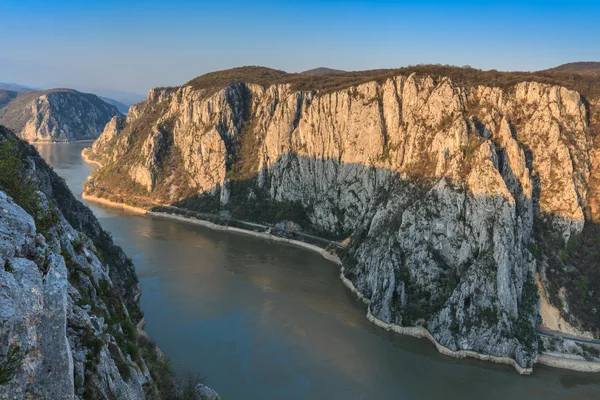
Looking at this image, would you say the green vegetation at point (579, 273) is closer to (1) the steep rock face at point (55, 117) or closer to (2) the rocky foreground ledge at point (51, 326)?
(2) the rocky foreground ledge at point (51, 326)

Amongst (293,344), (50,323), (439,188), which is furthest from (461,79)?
(50,323)

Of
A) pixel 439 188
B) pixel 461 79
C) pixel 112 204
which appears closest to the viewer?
pixel 439 188

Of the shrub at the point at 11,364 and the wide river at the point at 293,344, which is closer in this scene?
the shrub at the point at 11,364

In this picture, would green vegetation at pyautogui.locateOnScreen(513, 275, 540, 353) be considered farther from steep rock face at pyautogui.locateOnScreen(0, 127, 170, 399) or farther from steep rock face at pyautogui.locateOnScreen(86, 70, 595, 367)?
Result: steep rock face at pyautogui.locateOnScreen(0, 127, 170, 399)

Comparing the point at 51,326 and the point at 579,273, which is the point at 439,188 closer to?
the point at 579,273

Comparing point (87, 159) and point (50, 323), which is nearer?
point (50, 323)

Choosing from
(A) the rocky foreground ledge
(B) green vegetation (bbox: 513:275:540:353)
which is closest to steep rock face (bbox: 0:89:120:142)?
(A) the rocky foreground ledge

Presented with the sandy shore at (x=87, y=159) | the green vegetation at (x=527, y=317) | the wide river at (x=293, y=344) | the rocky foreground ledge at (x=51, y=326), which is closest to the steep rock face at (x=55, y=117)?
the sandy shore at (x=87, y=159)
